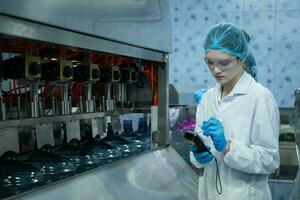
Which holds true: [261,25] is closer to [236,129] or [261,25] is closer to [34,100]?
[236,129]

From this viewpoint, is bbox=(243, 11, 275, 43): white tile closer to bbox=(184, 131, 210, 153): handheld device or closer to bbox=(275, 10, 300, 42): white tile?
bbox=(275, 10, 300, 42): white tile

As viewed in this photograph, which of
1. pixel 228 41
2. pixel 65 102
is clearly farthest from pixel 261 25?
pixel 65 102

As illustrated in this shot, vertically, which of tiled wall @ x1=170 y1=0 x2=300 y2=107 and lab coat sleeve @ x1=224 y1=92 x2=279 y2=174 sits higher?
tiled wall @ x1=170 y1=0 x2=300 y2=107

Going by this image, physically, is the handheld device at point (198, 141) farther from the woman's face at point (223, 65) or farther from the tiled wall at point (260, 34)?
the tiled wall at point (260, 34)

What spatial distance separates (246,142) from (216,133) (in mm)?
138

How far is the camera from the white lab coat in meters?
1.28

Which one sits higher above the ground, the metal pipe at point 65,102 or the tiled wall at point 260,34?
the tiled wall at point 260,34

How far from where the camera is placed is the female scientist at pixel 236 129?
4.22ft

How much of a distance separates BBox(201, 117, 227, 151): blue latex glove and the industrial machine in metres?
0.35

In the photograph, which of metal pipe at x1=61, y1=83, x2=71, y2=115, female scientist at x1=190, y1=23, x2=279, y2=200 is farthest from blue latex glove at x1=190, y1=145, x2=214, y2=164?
metal pipe at x1=61, y1=83, x2=71, y2=115

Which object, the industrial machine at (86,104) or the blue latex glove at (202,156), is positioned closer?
the industrial machine at (86,104)

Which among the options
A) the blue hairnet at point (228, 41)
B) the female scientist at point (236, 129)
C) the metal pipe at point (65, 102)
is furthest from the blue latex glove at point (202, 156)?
the metal pipe at point (65, 102)

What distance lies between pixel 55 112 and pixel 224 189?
68 centimetres

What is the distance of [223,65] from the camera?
1.35m
